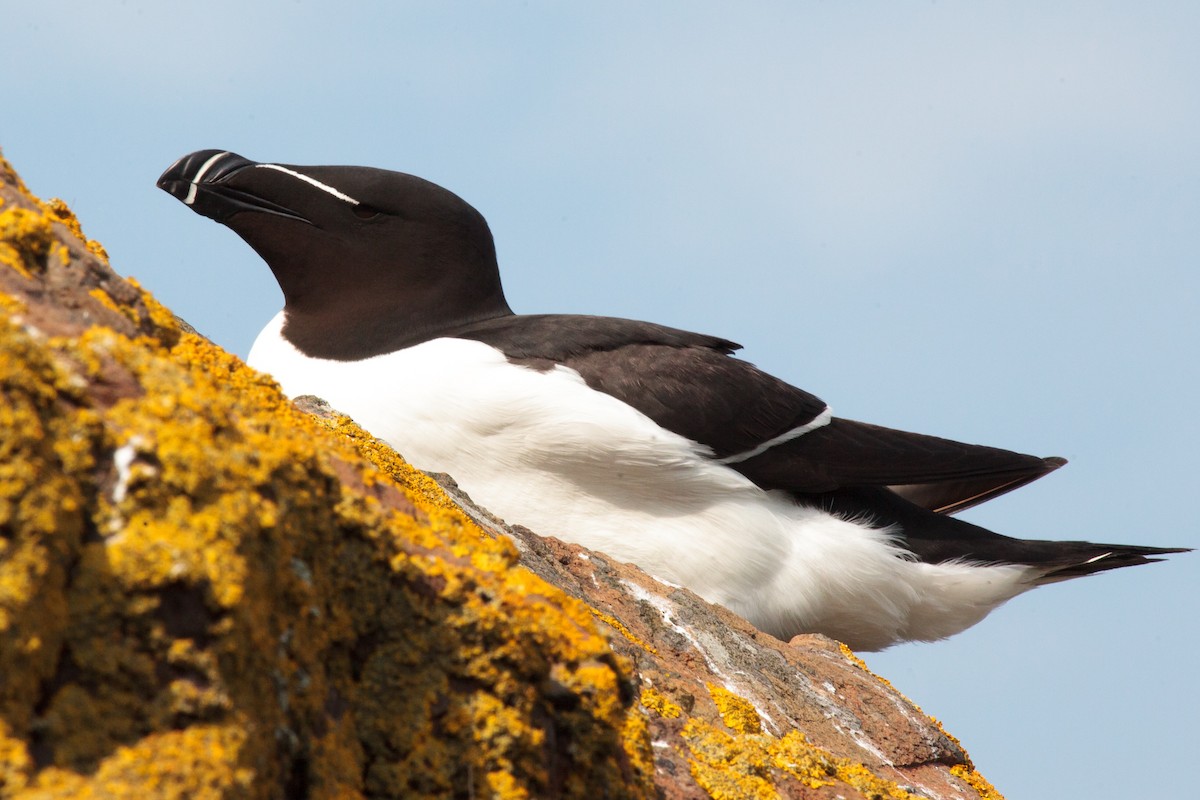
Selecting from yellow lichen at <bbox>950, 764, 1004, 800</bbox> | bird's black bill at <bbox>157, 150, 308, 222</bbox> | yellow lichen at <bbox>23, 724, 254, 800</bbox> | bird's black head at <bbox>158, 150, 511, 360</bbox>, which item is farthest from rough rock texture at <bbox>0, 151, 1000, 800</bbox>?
bird's black bill at <bbox>157, 150, 308, 222</bbox>

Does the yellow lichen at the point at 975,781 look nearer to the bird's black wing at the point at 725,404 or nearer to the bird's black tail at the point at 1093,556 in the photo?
the bird's black wing at the point at 725,404

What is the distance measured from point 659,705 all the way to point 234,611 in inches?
55.6

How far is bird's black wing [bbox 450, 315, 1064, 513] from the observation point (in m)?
5.84

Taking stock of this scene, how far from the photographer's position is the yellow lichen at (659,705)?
9.29ft

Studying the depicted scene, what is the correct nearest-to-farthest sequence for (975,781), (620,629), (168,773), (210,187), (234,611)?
1. (168,773)
2. (234,611)
3. (620,629)
4. (975,781)
5. (210,187)

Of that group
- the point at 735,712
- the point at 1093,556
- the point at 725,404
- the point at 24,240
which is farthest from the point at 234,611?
the point at 1093,556

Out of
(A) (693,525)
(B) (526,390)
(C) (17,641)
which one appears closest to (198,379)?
(C) (17,641)

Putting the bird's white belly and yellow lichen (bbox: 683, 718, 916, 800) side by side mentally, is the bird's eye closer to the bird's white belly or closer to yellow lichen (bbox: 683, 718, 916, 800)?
the bird's white belly

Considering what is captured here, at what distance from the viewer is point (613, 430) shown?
5.57 metres

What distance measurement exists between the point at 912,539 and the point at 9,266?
513cm

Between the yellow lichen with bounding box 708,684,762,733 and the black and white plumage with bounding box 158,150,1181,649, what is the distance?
2.38 metres

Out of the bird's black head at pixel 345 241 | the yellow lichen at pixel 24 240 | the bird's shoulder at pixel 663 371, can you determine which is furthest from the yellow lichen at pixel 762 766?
the bird's black head at pixel 345 241

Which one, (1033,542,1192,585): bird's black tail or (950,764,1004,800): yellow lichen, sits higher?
(1033,542,1192,585): bird's black tail

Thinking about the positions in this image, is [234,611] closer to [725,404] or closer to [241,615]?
[241,615]
